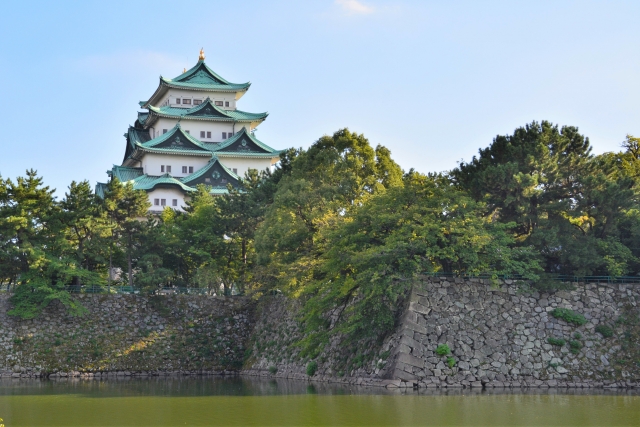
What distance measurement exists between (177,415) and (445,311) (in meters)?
9.78

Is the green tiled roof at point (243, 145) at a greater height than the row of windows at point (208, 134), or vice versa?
the row of windows at point (208, 134)

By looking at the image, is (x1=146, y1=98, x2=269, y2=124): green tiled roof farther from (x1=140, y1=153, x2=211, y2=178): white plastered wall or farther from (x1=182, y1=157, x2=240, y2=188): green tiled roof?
(x1=182, y1=157, x2=240, y2=188): green tiled roof

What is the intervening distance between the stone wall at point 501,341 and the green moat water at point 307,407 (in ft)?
4.14

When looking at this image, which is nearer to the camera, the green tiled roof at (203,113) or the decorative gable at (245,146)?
the green tiled roof at (203,113)

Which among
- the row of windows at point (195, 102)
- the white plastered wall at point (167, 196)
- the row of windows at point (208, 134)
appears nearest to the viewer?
the white plastered wall at point (167, 196)

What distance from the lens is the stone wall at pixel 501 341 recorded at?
26.1m

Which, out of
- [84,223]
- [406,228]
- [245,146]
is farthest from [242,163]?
[406,228]

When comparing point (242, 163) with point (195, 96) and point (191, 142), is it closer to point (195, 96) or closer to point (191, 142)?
point (191, 142)

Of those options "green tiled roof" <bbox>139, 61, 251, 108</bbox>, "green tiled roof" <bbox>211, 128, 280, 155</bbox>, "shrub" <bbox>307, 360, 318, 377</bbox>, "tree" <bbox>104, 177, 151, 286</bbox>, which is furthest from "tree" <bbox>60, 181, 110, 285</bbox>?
"green tiled roof" <bbox>139, 61, 251, 108</bbox>

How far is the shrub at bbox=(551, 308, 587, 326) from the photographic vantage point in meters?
27.3

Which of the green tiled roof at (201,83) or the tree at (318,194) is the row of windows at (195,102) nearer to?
the green tiled roof at (201,83)

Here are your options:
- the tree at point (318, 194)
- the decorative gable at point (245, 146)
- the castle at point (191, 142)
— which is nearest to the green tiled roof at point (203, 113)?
the castle at point (191, 142)

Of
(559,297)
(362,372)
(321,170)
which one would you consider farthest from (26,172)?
(559,297)

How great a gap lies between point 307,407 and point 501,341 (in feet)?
25.8
